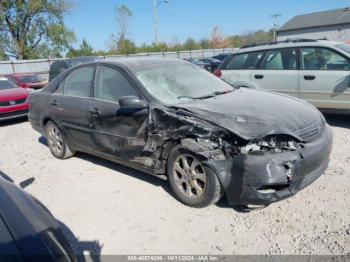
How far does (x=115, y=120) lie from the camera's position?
416 centimetres

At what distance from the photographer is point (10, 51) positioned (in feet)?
125

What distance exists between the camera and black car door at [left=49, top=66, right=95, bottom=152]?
469 cm

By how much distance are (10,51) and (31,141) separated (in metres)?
36.3

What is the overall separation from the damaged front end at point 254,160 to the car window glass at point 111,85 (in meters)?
1.07

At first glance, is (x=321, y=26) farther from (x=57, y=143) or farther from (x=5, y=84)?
(x=57, y=143)

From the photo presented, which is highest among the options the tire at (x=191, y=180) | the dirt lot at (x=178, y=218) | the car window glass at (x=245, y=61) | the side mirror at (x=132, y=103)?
the car window glass at (x=245, y=61)

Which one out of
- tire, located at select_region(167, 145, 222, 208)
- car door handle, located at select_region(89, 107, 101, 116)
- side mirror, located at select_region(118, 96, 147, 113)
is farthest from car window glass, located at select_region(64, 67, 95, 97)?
tire, located at select_region(167, 145, 222, 208)

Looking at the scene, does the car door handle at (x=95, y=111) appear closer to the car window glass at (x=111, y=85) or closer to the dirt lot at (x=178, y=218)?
the car window glass at (x=111, y=85)

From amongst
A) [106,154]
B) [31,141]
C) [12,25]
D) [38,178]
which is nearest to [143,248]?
[106,154]

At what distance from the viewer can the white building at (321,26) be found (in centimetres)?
4994

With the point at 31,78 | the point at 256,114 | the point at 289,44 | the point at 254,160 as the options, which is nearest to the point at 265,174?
the point at 254,160

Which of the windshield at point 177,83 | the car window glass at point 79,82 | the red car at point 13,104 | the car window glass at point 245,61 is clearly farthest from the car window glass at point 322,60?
the red car at point 13,104

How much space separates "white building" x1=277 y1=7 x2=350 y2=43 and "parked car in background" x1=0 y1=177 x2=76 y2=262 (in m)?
51.6

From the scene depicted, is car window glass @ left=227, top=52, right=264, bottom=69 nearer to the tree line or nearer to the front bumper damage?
the front bumper damage
